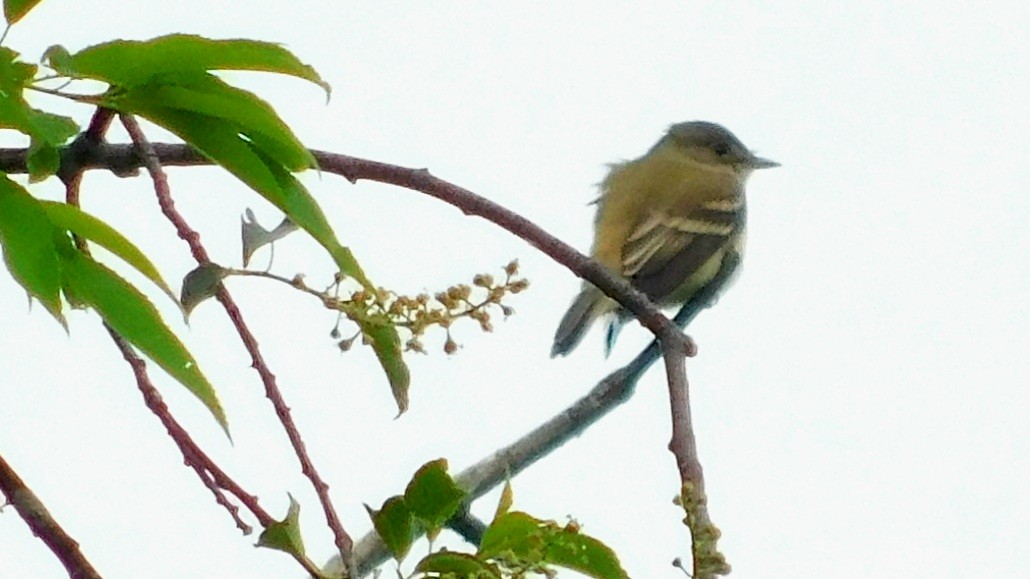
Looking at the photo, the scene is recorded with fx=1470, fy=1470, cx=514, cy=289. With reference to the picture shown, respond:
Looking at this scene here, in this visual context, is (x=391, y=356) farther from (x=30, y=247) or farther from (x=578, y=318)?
(x=578, y=318)

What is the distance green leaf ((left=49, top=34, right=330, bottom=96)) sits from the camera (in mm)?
927

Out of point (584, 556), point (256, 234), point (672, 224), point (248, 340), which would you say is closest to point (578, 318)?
point (672, 224)

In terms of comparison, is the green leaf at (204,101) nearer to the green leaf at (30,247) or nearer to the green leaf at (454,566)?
the green leaf at (30,247)

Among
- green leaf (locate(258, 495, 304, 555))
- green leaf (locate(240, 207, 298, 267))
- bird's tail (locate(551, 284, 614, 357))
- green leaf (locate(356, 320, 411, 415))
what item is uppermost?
bird's tail (locate(551, 284, 614, 357))

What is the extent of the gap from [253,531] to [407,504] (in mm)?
180

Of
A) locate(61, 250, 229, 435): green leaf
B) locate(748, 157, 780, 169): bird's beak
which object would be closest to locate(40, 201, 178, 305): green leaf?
locate(61, 250, 229, 435): green leaf

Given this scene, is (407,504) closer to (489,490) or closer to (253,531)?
(253,531)

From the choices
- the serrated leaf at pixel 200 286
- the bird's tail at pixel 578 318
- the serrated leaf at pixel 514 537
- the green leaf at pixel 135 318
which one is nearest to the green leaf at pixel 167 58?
the green leaf at pixel 135 318

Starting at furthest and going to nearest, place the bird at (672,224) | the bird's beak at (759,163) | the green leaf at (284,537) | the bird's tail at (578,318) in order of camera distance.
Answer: the bird's beak at (759,163), the bird at (672,224), the bird's tail at (578,318), the green leaf at (284,537)

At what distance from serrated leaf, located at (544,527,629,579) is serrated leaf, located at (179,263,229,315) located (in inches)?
15.0

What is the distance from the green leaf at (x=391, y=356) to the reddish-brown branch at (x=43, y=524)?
26 centimetres

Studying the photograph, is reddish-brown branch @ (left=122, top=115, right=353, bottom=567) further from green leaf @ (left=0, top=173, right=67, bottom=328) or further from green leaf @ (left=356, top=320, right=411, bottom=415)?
green leaf @ (left=0, top=173, right=67, bottom=328)

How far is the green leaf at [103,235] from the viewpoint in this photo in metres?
0.93

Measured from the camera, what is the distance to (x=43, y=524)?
2.75 ft
